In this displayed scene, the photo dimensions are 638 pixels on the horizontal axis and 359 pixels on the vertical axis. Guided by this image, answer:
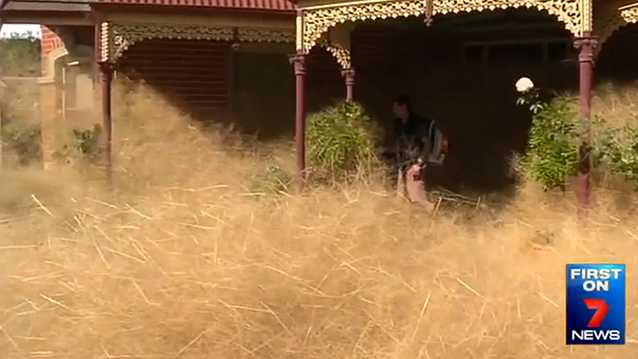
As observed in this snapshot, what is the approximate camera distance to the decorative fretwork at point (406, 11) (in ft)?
25.6

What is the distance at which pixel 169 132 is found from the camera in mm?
13102

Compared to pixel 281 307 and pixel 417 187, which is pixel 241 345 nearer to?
pixel 281 307

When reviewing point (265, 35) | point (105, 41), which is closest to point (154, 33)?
point (105, 41)

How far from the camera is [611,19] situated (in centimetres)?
811

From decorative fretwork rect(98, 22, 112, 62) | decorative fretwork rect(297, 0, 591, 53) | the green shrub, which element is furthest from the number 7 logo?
decorative fretwork rect(98, 22, 112, 62)

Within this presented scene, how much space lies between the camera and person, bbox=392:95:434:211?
28.5 ft

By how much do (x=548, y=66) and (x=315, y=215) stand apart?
6976 mm

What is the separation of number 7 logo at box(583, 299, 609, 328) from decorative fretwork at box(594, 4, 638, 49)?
4.32 meters

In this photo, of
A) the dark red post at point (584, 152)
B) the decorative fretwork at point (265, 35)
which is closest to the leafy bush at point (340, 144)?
the decorative fretwork at point (265, 35)

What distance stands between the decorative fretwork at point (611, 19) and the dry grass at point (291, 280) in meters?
1.78

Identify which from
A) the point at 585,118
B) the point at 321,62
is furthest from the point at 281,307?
the point at 321,62

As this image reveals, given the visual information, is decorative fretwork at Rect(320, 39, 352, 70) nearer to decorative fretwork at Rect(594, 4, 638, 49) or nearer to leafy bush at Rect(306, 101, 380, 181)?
leafy bush at Rect(306, 101, 380, 181)

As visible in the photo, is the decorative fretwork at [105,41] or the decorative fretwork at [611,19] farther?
the decorative fretwork at [105,41]

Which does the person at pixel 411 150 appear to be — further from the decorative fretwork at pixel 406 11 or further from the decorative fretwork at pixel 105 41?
the decorative fretwork at pixel 105 41
